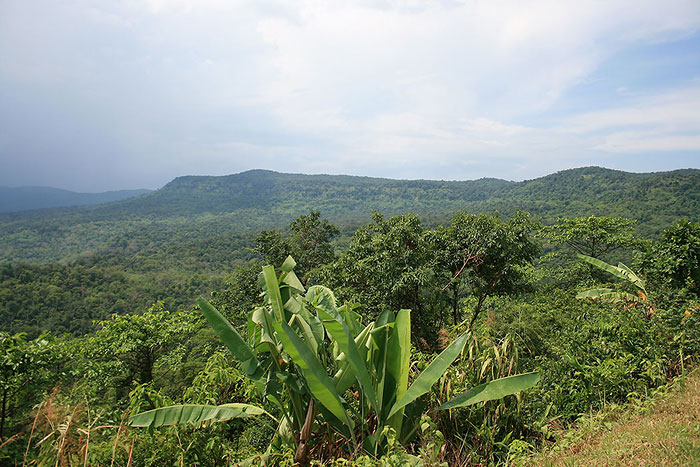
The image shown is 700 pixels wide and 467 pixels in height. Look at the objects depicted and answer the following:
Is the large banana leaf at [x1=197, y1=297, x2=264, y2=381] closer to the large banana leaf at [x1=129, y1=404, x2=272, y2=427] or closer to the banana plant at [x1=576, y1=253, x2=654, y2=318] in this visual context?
the large banana leaf at [x1=129, y1=404, x2=272, y2=427]

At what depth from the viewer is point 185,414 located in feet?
→ 7.91

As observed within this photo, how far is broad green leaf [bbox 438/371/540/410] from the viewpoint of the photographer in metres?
2.35

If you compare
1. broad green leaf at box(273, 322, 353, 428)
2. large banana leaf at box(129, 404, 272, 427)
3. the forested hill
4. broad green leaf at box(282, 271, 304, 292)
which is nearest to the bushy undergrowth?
large banana leaf at box(129, 404, 272, 427)

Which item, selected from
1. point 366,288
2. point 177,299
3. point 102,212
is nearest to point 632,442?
point 366,288

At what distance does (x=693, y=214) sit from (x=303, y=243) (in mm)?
55805

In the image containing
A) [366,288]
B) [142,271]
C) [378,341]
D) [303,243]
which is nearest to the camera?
[378,341]

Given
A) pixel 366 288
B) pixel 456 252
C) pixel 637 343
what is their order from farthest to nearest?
pixel 456 252
pixel 366 288
pixel 637 343

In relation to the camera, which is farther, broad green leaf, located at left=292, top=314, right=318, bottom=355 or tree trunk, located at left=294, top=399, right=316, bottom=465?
broad green leaf, located at left=292, top=314, right=318, bottom=355

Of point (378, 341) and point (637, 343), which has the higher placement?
point (378, 341)

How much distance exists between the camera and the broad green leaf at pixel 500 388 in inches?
92.6

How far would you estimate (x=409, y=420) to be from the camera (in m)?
2.76

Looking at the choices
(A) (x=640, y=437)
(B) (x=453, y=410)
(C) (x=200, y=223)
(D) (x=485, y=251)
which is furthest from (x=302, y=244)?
(C) (x=200, y=223)

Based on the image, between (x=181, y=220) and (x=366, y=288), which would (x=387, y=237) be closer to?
(x=366, y=288)

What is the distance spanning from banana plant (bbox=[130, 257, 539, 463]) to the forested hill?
47.5 metres
